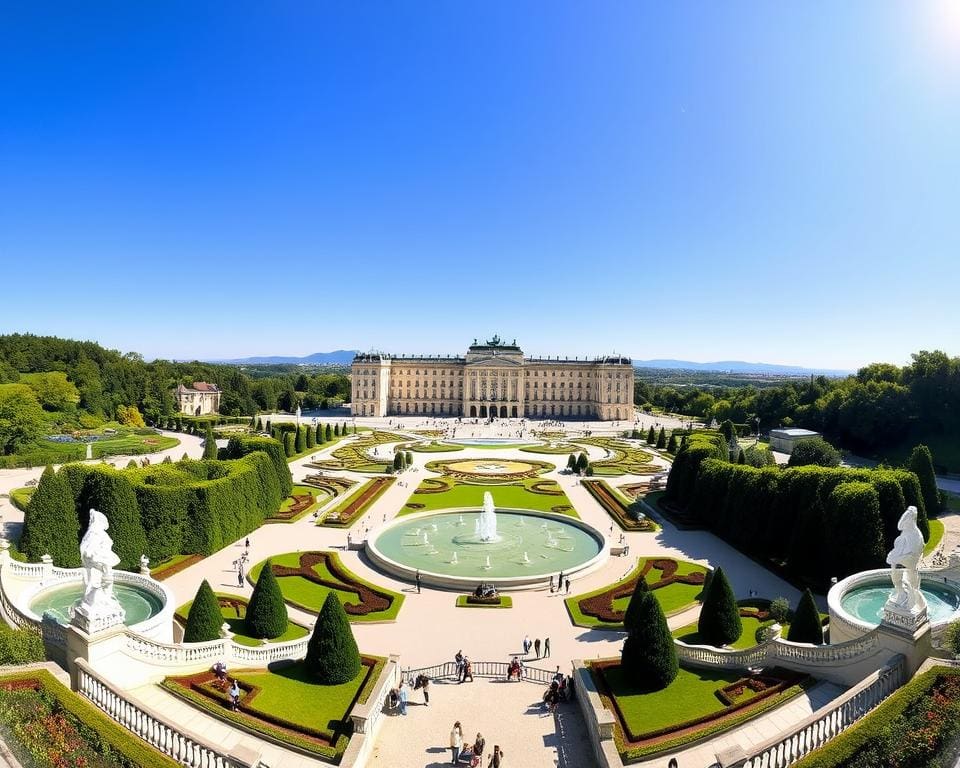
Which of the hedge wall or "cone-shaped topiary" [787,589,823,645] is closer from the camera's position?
"cone-shaped topiary" [787,589,823,645]

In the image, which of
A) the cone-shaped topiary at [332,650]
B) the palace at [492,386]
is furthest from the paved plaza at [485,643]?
the palace at [492,386]

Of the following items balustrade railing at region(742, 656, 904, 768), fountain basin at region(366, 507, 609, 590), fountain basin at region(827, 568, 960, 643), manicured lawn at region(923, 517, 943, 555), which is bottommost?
fountain basin at region(366, 507, 609, 590)

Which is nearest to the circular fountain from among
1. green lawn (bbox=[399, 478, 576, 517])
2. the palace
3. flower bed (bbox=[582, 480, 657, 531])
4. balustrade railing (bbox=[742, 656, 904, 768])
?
green lawn (bbox=[399, 478, 576, 517])

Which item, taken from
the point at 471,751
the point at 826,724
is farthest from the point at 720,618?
the point at 471,751

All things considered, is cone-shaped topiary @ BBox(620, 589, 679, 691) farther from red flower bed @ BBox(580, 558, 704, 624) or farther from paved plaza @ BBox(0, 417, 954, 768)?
red flower bed @ BBox(580, 558, 704, 624)

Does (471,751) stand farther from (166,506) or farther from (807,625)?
(166,506)

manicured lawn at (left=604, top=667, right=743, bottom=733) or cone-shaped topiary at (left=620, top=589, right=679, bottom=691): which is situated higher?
cone-shaped topiary at (left=620, top=589, right=679, bottom=691)
